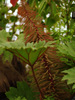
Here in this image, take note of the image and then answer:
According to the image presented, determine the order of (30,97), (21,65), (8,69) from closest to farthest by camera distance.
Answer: (30,97), (8,69), (21,65)

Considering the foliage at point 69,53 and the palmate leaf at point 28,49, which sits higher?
the palmate leaf at point 28,49

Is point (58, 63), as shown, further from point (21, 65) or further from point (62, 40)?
point (21, 65)

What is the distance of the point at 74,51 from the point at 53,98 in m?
0.19

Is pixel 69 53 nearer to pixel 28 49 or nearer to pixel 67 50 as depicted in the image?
pixel 67 50

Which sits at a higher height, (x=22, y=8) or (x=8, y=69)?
(x=22, y=8)

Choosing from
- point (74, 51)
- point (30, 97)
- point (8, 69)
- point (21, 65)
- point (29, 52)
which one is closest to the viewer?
point (29, 52)

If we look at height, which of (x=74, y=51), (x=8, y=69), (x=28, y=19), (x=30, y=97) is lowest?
(x=30, y=97)

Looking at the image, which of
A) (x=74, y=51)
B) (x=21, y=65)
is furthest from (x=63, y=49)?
(x=21, y=65)

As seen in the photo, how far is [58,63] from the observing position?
67 centimetres

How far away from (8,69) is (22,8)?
1.22 ft

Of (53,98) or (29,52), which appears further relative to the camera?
(53,98)

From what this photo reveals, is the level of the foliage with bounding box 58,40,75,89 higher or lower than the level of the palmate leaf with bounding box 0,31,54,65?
lower

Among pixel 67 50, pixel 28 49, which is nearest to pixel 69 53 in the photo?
pixel 67 50

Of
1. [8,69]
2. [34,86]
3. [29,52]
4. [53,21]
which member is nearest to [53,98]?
[34,86]
